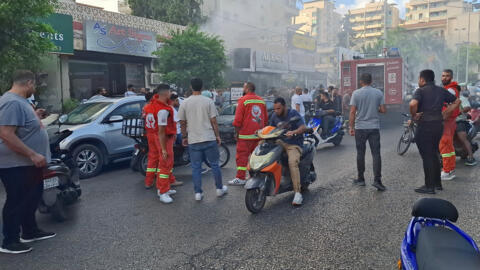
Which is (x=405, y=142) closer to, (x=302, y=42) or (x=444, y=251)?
(x=444, y=251)

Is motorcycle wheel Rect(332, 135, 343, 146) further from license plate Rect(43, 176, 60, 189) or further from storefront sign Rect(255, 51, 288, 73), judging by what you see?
storefront sign Rect(255, 51, 288, 73)

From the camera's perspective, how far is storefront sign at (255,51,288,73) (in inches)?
1151

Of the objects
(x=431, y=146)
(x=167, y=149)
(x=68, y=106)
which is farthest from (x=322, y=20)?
(x=167, y=149)

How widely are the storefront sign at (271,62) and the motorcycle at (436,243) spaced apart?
26.9 meters

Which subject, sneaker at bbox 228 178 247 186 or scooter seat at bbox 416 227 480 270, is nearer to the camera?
scooter seat at bbox 416 227 480 270

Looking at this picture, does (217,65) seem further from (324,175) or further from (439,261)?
(439,261)

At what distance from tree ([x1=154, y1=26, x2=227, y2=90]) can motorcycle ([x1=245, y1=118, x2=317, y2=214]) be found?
464 inches

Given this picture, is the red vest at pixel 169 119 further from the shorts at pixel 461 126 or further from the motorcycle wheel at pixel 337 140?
the motorcycle wheel at pixel 337 140

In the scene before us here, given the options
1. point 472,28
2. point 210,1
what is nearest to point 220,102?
point 210,1

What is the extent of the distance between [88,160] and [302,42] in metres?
34.1

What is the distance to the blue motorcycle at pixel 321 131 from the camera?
10.5 meters

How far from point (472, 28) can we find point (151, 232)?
94681 mm

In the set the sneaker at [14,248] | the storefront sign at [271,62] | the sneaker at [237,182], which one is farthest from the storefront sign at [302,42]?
the sneaker at [14,248]

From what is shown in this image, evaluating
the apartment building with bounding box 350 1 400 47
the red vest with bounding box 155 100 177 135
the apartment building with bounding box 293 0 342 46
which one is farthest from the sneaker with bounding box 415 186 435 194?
the apartment building with bounding box 350 1 400 47
